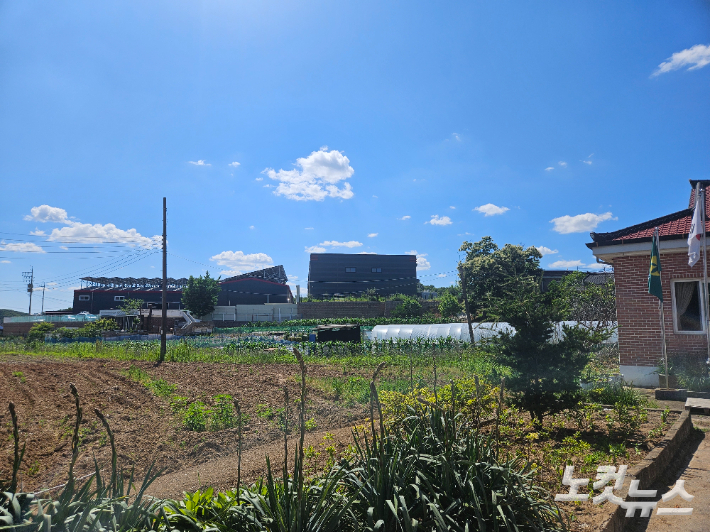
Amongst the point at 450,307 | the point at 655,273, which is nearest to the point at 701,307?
the point at 655,273

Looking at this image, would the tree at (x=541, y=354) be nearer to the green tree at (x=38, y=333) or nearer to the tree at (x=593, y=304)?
the tree at (x=593, y=304)

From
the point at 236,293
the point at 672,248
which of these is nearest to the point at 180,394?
the point at 672,248

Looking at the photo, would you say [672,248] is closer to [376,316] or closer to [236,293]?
[376,316]

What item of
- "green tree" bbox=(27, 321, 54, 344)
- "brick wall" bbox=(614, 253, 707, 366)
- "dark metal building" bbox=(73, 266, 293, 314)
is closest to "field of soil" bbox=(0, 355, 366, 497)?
"brick wall" bbox=(614, 253, 707, 366)

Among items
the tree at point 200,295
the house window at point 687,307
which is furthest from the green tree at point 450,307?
the house window at point 687,307

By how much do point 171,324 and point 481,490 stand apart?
44271 mm

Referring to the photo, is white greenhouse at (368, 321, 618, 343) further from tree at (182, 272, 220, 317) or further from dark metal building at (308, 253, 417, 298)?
dark metal building at (308, 253, 417, 298)

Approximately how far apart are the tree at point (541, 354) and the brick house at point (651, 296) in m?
5.18

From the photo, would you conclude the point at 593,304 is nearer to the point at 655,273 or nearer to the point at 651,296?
the point at 651,296

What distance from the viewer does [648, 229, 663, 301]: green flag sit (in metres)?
8.73

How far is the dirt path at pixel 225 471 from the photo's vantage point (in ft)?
14.8

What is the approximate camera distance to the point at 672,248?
30.1ft

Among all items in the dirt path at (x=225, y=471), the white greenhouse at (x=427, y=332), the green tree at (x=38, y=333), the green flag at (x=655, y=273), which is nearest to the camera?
the dirt path at (x=225, y=471)

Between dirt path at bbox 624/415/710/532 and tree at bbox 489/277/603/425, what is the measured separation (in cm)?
125
